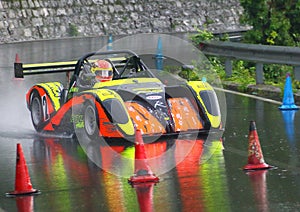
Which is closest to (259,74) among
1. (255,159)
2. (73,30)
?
(255,159)

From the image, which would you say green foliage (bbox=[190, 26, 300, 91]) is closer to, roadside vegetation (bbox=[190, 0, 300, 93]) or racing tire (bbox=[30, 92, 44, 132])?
roadside vegetation (bbox=[190, 0, 300, 93])

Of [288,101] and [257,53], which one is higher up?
[257,53]

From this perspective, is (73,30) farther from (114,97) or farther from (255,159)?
(255,159)

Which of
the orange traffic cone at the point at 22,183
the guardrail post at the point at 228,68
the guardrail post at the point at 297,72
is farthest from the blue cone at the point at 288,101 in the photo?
the orange traffic cone at the point at 22,183

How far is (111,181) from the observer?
38.1 ft

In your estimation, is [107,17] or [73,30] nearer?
[73,30]

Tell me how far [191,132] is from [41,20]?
26521mm

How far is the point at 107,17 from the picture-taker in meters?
43.2

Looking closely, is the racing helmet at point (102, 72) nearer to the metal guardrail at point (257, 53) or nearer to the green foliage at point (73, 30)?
the metal guardrail at point (257, 53)

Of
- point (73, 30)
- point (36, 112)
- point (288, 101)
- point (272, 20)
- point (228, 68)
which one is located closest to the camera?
point (36, 112)

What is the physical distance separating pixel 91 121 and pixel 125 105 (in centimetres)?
63

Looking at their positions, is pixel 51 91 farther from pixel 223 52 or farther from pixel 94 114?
pixel 223 52

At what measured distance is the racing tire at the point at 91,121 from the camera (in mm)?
→ 14656

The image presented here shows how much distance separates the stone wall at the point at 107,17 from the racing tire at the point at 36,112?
21.4 meters
